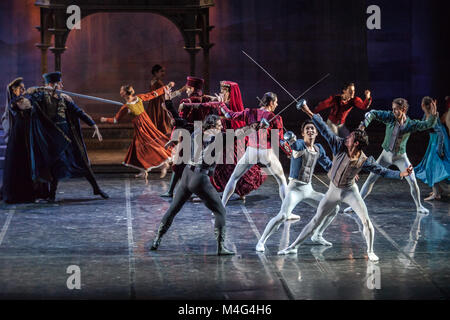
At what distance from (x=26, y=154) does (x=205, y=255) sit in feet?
12.8

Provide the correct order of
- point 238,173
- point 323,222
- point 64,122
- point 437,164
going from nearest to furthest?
point 323,222 → point 238,173 → point 64,122 → point 437,164

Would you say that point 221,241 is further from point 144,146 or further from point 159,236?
point 144,146

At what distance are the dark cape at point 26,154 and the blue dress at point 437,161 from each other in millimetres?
4959

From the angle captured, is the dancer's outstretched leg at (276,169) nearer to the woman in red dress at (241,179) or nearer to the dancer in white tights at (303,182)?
the woman in red dress at (241,179)

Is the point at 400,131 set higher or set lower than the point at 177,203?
higher

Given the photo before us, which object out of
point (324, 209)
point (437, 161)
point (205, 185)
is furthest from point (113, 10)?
point (324, 209)

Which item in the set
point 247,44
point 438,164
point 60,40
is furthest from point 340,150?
point 247,44

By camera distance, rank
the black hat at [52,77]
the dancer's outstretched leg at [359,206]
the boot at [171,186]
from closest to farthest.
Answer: the dancer's outstretched leg at [359,206] < the black hat at [52,77] < the boot at [171,186]

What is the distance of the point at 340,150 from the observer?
8117 millimetres

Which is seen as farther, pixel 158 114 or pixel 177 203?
pixel 158 114

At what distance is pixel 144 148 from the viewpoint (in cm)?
1305

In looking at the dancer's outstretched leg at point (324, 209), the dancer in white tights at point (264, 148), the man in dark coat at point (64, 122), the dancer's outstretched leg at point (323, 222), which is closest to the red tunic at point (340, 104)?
the dancer in white tights at point (264, 148)

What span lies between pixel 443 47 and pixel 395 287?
1244cm

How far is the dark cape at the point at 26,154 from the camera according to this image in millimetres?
11109
